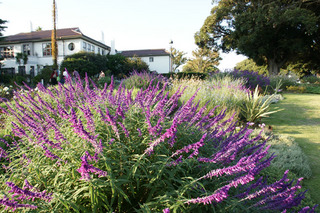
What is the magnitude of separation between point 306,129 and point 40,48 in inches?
1613

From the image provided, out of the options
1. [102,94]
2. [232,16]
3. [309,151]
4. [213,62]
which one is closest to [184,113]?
[102,94]

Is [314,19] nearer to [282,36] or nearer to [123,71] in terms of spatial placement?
[282,36]

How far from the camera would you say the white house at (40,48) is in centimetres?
3391

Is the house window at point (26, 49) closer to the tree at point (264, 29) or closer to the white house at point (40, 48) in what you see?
the white house at point (40, 48)

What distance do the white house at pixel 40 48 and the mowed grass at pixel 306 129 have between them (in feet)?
106

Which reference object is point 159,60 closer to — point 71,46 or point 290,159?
point 71,46

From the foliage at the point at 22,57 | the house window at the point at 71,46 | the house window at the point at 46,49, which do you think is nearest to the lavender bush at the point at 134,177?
the house window at the point at 71,46

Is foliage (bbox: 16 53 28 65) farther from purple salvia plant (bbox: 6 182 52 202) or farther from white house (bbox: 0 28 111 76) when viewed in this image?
purple salvia plant (bbox: 6 182 52 202)

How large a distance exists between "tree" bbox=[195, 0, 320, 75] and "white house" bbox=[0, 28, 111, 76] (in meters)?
19.1

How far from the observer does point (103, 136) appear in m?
2.02

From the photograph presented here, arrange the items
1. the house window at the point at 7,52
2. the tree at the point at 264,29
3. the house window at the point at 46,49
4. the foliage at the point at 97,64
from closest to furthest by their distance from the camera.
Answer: the tree at the point at 264,29 → the foliage at the point at 97,64 → the house window at the point at 46,49 → the house window at the point at 7,52

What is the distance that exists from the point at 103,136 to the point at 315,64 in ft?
138

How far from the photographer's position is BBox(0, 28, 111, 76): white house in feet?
→ 111

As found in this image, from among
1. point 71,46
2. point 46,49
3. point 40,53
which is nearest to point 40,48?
point 40,53
